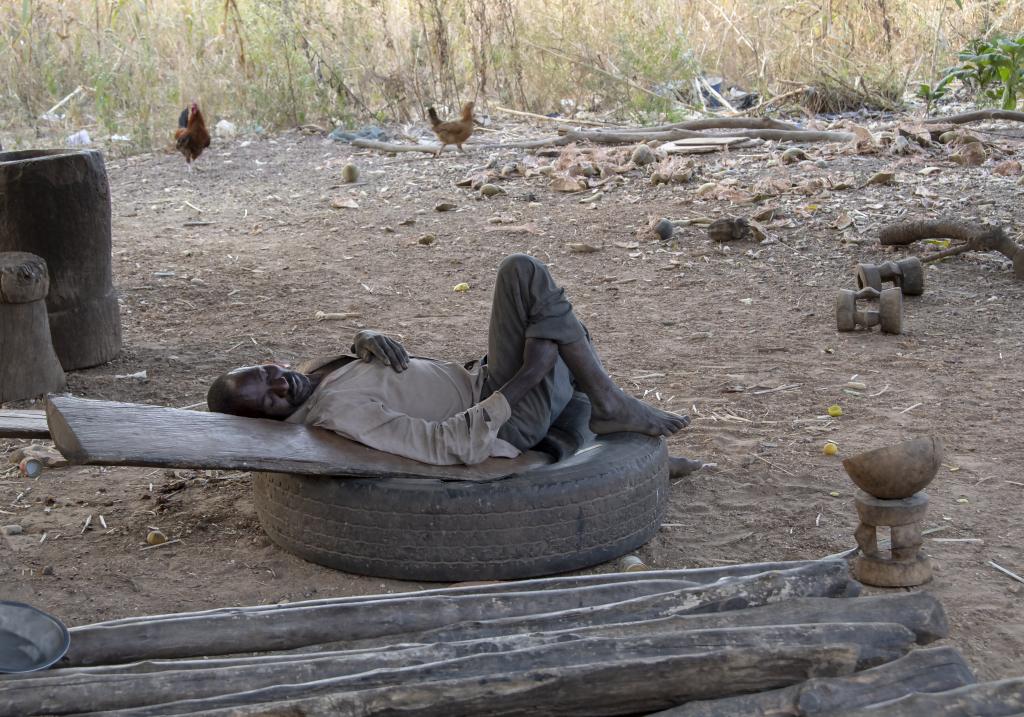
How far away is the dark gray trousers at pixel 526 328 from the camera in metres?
3.74

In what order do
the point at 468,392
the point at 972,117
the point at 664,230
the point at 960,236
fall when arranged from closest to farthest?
the point at 468,392
the point at 960,236
the point at 664,230
the point at 972,117

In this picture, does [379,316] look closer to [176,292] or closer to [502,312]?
[176,292]

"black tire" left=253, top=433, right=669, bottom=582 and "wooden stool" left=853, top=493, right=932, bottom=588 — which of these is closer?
"wooden stool" left=853, top=493, right=932, bottom=588

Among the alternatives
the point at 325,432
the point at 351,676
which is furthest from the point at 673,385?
the point at 351,676

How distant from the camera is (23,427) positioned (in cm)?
399

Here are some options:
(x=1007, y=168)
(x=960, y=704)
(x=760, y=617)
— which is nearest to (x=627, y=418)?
(x=760, y=617)

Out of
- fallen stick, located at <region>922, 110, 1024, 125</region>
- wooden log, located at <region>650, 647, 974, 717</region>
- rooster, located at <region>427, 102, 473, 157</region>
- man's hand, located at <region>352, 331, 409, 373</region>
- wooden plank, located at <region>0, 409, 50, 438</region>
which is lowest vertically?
wooden log, located at <region>650, 647, 974, 717</region>

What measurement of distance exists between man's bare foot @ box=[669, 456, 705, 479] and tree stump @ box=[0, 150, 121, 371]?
133 inches

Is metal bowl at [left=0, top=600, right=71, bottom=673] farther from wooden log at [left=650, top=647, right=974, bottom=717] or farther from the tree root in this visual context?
the tree root

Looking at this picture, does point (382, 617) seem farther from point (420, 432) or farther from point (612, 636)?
point (420, 432)

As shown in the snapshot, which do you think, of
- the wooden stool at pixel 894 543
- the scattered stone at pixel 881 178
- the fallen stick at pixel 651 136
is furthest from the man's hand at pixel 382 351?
the fallen stick at pixel 651 136

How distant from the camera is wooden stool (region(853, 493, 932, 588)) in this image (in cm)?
320

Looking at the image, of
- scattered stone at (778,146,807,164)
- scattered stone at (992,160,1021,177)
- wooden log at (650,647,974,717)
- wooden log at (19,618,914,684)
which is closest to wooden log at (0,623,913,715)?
wooden log at (19,618,914,684)

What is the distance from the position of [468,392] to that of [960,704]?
7.30ft
